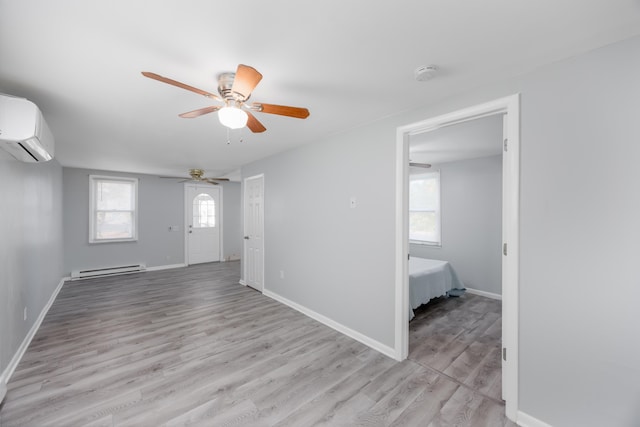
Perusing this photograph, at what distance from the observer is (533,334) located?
1754 mm

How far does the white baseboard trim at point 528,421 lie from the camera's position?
5.59 ft

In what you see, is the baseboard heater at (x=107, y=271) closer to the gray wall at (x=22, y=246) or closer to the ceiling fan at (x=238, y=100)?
the gray wall at (x=22, y=246)

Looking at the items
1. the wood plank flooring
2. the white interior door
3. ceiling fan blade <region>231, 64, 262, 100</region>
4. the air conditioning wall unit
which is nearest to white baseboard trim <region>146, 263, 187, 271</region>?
the wood plank flooring

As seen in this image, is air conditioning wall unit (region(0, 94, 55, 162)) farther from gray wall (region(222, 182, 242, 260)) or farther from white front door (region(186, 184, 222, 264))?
gray wall (region(222, 182, 242, 260))

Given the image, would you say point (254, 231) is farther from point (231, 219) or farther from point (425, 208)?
point (425, 208)

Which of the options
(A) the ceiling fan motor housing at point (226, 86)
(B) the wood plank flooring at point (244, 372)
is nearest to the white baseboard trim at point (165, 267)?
(B) the wood plank flooring at point (244, 372)

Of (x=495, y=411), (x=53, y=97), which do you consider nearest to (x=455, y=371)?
(x=495, y=411)

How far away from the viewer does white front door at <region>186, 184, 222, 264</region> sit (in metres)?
7.05

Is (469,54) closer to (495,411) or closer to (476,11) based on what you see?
(476,11)

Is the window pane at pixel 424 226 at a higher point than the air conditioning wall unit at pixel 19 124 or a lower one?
lower

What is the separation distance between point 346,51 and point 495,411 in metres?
2.64

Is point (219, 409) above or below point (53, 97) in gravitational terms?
below

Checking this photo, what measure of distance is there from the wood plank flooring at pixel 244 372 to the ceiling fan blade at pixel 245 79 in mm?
2157

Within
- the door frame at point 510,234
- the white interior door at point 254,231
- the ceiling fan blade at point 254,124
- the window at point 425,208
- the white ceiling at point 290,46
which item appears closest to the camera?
the white ceiling at point 290,46
